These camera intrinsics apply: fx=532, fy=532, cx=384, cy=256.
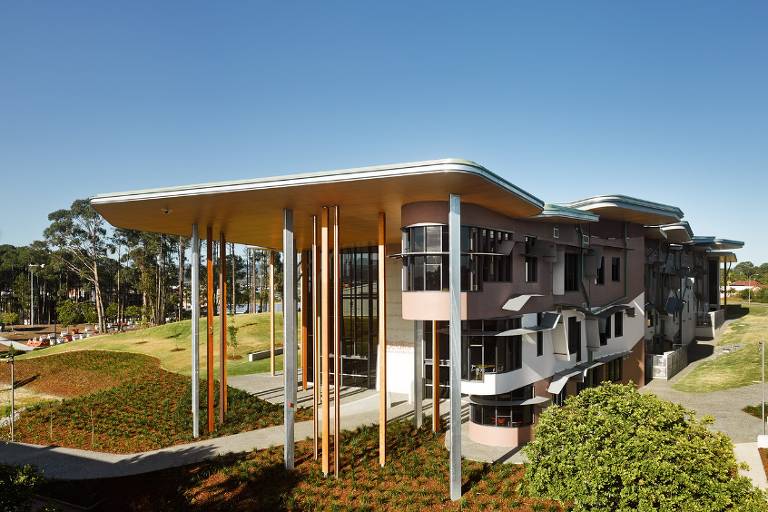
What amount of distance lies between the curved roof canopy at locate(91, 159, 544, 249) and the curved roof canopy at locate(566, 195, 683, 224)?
7569 mm

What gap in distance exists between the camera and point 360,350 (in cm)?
3703

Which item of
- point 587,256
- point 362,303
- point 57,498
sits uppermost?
point 587,256

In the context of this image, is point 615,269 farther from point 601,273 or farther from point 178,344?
point 178,344

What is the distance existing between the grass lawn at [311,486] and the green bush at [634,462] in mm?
4254

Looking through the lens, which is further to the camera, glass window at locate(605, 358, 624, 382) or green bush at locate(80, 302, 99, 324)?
green bush at locate(80, 302, 99, 324)

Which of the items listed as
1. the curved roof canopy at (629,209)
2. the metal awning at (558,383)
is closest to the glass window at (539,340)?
the metal awning at (558,383)

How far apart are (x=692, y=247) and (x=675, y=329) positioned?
1064 cm

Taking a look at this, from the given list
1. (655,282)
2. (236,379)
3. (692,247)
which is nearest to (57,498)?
(236,379)

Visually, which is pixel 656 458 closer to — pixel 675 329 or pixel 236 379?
pixel 236 379

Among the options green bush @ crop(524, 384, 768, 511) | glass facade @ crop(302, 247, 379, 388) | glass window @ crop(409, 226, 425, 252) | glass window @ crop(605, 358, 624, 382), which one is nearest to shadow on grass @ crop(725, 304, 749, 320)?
glass window @ crop(605, 358, 624, 382)

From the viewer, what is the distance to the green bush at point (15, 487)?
11.9 metres

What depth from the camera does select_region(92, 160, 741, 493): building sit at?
18891 millimetres

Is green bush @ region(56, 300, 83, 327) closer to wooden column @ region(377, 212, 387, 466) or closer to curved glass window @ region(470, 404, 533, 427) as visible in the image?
wooden column @ region(377, 212, 387, 466)

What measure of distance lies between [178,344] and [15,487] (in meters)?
41.4
